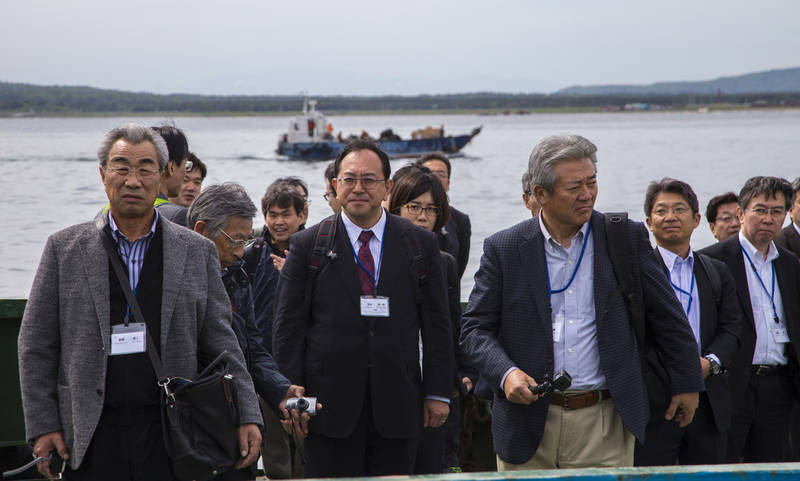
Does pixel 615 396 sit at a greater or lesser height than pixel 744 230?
lesser

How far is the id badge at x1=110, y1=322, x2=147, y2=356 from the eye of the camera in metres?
2.65

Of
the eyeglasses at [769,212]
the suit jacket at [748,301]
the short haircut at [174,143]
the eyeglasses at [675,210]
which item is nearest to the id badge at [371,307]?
the short haircut at [174,143]

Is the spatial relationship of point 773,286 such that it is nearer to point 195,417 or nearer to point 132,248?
point 195,417

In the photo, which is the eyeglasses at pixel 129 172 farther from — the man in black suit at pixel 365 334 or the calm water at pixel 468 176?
the calm water at pixel 468 176

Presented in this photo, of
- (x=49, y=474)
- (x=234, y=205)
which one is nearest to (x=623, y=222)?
(x=234, y=205)

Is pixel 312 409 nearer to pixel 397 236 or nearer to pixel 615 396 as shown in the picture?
pixel 397 236

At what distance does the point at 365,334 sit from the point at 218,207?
0.76 meters

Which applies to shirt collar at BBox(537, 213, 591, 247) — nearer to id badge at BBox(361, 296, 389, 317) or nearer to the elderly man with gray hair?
the elderly man with gray hair

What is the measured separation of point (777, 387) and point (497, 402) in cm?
179

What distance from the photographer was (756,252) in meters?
4.34

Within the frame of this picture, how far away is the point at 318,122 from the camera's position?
47.8 m

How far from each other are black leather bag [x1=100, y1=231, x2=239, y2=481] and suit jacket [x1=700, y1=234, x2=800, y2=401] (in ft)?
8.41

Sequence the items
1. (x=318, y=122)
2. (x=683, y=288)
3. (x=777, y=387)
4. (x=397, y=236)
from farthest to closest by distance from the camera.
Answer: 1. (x=318, y=122)
2. (x=777, y=387)
3. (x=683, y=288)
4. (x=397, y=236)

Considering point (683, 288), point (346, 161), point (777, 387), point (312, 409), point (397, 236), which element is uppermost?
point (346, 161)
